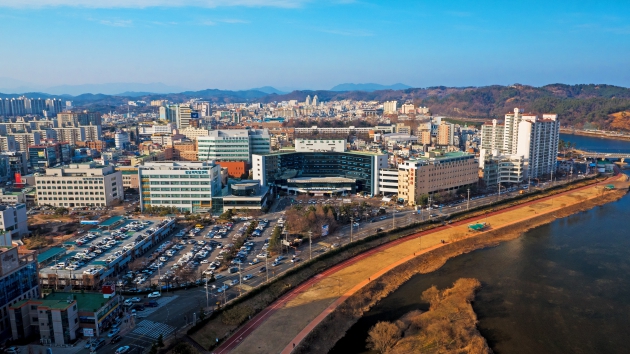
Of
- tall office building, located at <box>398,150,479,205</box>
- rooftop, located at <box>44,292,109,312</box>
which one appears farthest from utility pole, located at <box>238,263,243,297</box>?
tall office building, located at <box>398,150,479,205</box>

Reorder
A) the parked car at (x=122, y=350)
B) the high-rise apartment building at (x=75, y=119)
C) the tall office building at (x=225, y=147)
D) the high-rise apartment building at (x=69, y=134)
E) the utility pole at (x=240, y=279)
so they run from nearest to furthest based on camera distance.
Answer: the parked car at (x=122, y=350) → the utility pole at (x=240, y=279) → the tall office building at (x=225, y=147) → the high-rise apartment building at (x=69, y=134) → the high-rise apartment building at (x=75, y=119)

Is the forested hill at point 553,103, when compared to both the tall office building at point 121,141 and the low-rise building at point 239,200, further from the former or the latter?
the tall office building at point 121,141

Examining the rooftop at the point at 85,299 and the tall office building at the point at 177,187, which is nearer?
the rooftop at the point at 85,299

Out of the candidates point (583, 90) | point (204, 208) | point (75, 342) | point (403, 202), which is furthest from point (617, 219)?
point (583, 90)

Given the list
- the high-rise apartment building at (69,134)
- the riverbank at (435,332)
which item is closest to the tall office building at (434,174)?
the riverbank at (435,332)

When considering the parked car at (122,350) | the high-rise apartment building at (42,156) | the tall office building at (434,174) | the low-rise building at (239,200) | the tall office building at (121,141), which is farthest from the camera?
the tall office building at (121,141)

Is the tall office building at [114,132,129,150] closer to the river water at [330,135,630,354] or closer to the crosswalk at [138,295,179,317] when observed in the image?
A: the crosswalk at [138,295,179,317]
